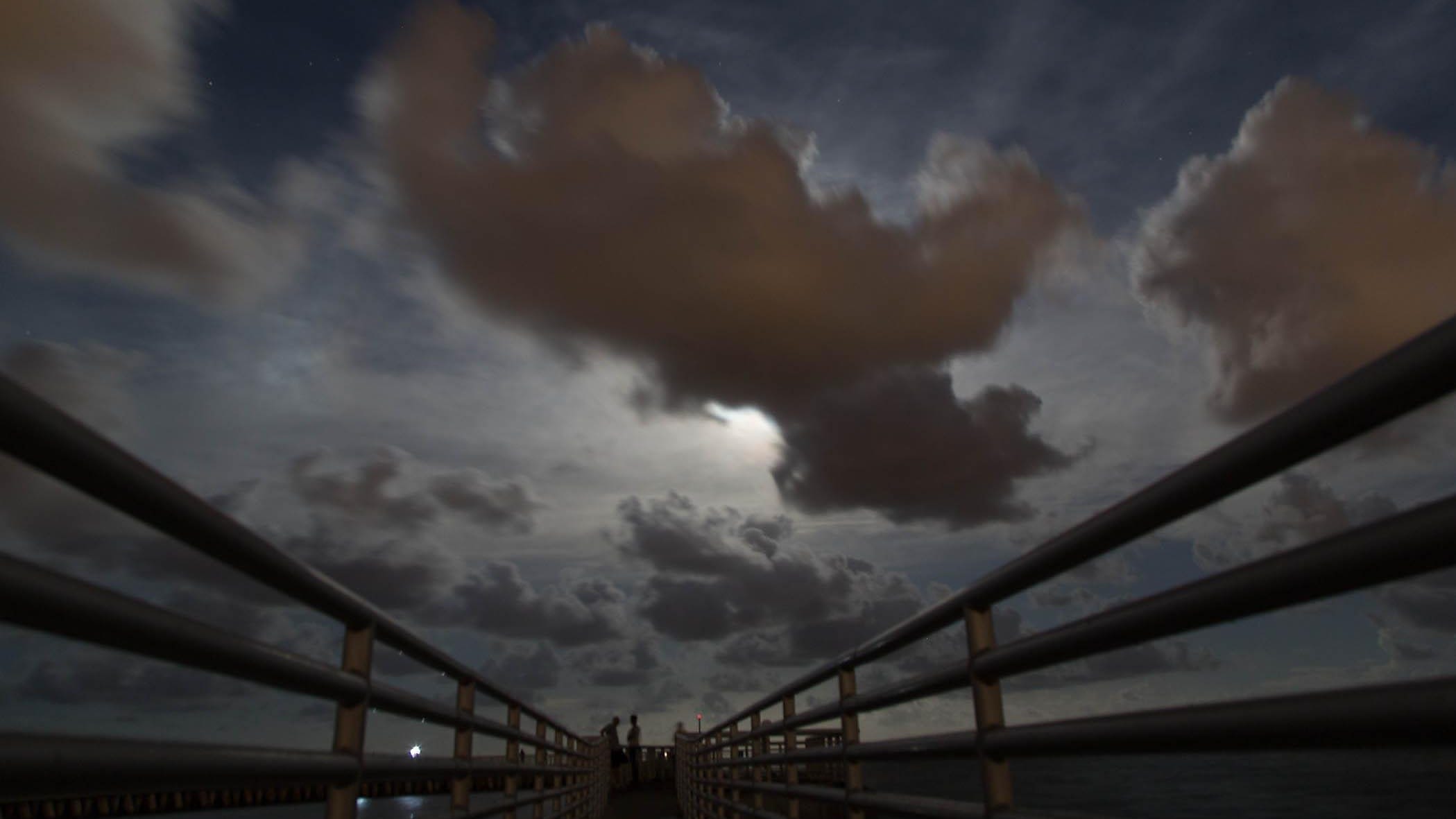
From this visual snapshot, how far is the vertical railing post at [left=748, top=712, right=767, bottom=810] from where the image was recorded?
20.4 ft

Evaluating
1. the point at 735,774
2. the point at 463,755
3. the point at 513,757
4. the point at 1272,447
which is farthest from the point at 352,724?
the point at 735,774

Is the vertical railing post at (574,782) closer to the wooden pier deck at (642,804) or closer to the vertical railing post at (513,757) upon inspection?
the vertical railing post at (513,757)

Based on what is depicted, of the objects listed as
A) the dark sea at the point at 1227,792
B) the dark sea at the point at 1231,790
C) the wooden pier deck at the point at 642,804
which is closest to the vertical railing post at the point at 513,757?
the dark sea at the point at 1231,790

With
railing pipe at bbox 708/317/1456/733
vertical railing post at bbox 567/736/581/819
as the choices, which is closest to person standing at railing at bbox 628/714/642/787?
vertical railing post at bbox 567/736/581/819

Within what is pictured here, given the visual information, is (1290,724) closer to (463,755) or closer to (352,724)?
(352,724)

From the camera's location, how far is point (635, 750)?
96.8 feet

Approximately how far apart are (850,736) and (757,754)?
2566mm

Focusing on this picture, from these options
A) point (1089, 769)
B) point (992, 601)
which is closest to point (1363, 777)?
point (1089, 769)

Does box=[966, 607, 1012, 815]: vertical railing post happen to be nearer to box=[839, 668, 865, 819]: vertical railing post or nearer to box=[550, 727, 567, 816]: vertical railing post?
box=[839, 668, 865, 819]: vertical railing post

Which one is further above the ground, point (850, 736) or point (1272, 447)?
point (1272, 447)

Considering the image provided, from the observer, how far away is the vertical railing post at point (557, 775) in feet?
23.9

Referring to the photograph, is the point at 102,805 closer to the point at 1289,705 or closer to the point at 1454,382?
the point at 1289,705

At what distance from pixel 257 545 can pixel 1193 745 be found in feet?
5.41

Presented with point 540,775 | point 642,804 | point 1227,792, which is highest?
point 540,775
